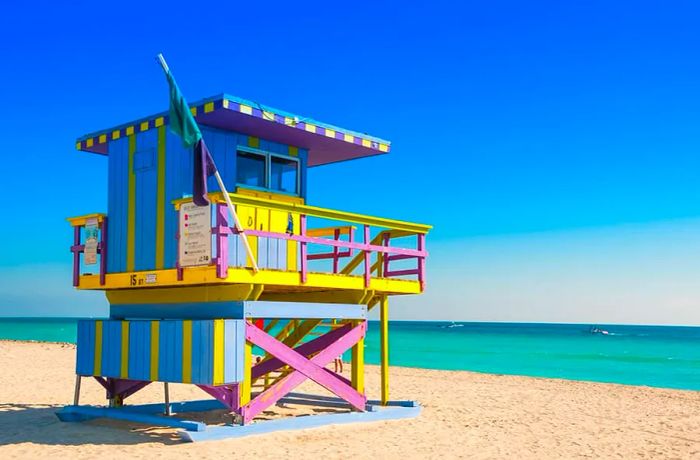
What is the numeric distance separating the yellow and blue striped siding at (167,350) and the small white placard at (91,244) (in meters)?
1.09

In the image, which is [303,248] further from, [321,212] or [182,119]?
[182,119]

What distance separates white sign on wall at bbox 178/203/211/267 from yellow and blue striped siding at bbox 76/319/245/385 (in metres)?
0.87

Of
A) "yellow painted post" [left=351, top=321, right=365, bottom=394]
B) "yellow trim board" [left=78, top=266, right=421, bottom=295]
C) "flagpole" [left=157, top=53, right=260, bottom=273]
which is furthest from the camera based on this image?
"yellow painted post" [left=351, top=321, right=365, bottom=394]

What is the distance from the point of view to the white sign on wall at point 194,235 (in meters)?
11.0

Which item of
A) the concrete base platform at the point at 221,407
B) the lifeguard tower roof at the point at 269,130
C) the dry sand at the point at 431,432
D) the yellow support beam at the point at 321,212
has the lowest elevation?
the dry sand at the point at 431,432

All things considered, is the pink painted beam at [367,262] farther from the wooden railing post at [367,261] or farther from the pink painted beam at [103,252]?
the pink painted beam at [103,252]

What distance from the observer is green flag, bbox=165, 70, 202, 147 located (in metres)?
11.0

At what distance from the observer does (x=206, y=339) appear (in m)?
11.1

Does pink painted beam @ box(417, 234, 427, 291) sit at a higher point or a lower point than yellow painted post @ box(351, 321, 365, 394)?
higher

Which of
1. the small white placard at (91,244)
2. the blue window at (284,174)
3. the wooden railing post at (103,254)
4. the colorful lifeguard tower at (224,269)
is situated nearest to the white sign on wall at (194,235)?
the colorful lifeguard tower at (224,269)

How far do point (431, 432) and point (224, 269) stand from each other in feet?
14.7

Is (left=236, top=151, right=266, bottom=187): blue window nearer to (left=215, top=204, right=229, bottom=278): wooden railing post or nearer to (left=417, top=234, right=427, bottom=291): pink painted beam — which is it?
(left=215, top=204, right=229, bottom=278): wooden railing post

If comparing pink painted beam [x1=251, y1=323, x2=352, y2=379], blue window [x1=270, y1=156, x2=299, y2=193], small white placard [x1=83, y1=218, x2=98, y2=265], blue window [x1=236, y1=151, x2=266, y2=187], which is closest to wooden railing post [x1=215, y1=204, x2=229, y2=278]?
blue window [x1=236, y1=151, x2=266, y2=187]

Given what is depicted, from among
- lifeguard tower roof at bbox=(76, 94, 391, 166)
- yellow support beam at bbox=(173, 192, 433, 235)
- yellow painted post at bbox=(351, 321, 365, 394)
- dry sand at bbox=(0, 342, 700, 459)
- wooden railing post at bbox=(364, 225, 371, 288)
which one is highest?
lifeguard tower roof at bbox=(76, 94, 391, 166)
